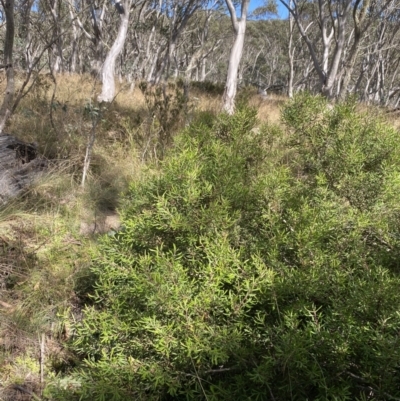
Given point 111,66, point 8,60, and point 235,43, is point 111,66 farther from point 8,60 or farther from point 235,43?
point 8,60

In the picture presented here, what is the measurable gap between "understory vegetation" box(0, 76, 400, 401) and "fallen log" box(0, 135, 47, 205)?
51cm

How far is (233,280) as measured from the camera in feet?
5.37

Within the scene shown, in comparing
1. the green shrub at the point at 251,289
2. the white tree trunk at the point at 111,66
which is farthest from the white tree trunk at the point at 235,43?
the green shrub at the point at 251,289

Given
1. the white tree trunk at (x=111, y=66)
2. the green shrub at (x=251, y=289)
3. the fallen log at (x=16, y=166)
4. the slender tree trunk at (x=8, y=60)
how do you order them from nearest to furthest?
1. the green shrub at (x=251, y=289)
2. the fallen log at (x=16, y=166)
3. the slender tree trunk at (x=8, y=60)
4. the white tree trunk at (x=111, y=66)

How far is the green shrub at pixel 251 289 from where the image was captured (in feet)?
4.30

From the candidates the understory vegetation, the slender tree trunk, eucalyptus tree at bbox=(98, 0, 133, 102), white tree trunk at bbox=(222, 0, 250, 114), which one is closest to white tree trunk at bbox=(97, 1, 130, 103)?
eucalyptus tree at bbox=(98, 0, 133, 102)

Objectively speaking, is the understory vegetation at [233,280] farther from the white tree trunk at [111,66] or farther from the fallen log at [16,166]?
the white tree trunk at [111,66]

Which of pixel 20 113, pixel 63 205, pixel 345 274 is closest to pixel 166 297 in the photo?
pixel 345 274

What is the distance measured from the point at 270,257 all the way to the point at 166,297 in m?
0.49

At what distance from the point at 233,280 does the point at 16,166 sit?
2.59 metres

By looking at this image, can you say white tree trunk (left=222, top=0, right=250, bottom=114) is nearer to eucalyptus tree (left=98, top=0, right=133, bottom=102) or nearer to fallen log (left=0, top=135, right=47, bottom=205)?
eucalyptus tree (left=98, top=0, right=133, bottom=102)

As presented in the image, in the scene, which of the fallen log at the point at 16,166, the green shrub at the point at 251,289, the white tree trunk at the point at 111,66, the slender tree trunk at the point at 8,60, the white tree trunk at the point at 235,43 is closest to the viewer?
the green shrub at the point at 251,289

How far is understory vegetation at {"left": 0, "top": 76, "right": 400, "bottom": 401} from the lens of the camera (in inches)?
52.6

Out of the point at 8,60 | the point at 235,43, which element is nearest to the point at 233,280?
the point at 8,60
